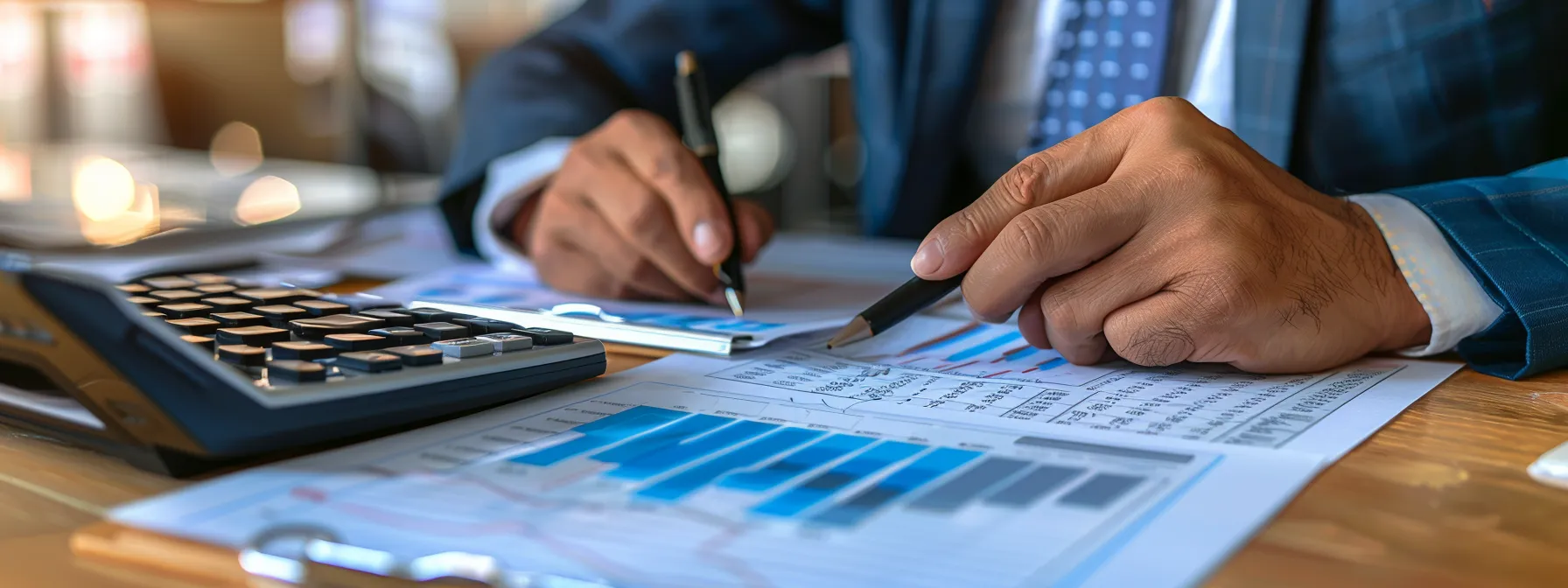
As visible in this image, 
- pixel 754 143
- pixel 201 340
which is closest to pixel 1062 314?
pixel 201 340

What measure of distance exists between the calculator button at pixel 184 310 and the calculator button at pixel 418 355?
111 millimetres

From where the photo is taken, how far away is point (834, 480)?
35 cm

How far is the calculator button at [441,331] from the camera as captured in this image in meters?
0.46

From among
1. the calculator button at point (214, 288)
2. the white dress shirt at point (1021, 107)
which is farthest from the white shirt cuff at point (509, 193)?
the calculator button at point (214, 288)

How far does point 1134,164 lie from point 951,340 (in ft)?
0.45

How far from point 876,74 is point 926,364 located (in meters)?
0.60

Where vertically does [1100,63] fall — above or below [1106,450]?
above

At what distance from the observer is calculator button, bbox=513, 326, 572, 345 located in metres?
0.48

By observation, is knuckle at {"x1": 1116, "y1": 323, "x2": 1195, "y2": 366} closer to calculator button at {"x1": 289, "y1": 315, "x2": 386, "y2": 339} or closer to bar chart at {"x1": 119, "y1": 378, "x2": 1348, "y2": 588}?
bar chart at {"x1": 119, "y1": 378, "x2": 1348, "y2": 588}

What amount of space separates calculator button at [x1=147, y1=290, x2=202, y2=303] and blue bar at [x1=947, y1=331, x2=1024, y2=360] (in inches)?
14.1

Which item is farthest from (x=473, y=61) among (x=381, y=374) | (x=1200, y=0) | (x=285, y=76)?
(x=381, y=374)

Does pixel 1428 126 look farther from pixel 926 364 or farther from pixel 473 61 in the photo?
pixel 473 61

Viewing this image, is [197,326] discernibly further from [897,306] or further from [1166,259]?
[1166,259]

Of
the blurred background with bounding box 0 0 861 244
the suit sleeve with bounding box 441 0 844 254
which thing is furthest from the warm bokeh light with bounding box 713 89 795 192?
the suit sleeve with bounding box 441 0 844 254
